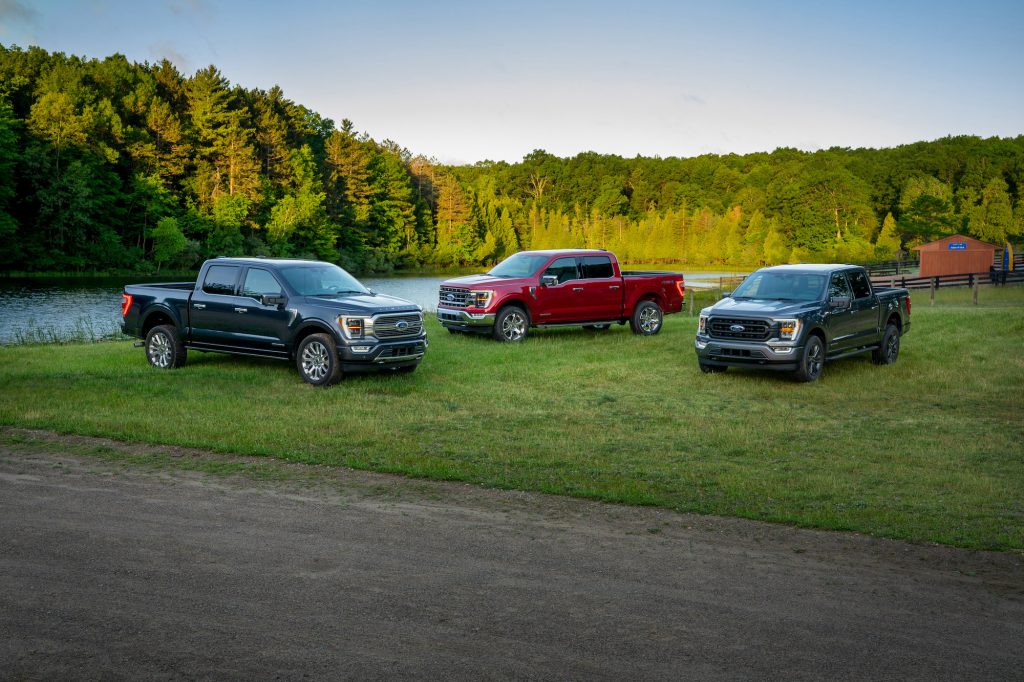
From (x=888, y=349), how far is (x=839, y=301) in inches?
102

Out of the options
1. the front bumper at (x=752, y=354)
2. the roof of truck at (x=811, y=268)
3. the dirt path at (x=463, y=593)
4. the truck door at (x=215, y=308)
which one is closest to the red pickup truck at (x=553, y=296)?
the roof of truck at (x=811, y=268)

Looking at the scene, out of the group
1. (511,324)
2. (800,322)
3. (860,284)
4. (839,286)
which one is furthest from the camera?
(511,324)

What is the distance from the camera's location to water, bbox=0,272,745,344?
101ft

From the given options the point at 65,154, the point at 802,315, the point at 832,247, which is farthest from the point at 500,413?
the point at 832,247

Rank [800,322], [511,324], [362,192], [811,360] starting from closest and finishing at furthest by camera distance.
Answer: [800,322]
[811,360]
[511,324]
[362,192]

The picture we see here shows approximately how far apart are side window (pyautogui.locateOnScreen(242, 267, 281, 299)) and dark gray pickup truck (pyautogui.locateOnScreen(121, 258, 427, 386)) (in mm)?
18

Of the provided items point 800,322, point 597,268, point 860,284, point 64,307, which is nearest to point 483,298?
point 597,268

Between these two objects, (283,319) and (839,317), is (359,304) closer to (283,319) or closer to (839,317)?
(283,319)

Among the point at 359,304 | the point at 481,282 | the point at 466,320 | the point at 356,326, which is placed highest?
the point at 481,282

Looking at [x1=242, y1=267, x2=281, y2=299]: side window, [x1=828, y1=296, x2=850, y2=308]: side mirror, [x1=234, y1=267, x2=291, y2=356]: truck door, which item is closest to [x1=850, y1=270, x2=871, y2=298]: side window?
[x1=828, y1=296, x2=850, y2=308]: side mirror

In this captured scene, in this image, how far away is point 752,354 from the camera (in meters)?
16.2

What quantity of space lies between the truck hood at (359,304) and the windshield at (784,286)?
22.1 feet

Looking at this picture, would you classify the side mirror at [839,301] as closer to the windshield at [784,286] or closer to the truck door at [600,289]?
the windshield at [784,286]

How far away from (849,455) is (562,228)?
144 meters
